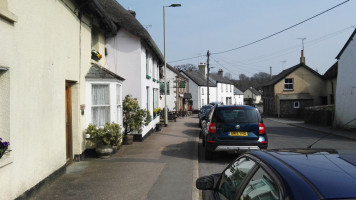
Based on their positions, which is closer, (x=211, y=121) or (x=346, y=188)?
(x=346, y=188)

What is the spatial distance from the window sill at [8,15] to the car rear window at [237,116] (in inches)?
243

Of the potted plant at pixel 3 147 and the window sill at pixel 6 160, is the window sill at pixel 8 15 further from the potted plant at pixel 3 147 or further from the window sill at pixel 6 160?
the window sill at pixel 6 160

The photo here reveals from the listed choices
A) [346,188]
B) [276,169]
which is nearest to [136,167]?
[276,169]

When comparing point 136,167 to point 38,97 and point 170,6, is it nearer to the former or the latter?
point 38,97

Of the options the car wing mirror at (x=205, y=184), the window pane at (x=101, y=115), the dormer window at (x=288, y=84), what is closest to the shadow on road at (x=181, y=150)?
the window pane at (x=101, y=115)

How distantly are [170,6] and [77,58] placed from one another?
13.7 metres

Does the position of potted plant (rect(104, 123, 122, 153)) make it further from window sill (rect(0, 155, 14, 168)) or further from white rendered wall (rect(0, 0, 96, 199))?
window sill (rect(0, 155, 14, 168))

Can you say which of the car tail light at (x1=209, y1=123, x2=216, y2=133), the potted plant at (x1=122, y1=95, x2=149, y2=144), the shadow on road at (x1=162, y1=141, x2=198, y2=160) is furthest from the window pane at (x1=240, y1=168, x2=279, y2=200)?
the potted plant at (x1=122, y1=95, x2=149, y2=144)

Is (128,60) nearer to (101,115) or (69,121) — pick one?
(101,115)

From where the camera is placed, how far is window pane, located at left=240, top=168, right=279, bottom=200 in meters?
2.21

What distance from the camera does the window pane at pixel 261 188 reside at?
221cm

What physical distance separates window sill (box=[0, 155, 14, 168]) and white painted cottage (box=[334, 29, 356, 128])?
19.1m

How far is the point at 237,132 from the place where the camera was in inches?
364

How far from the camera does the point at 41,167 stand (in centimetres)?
620
